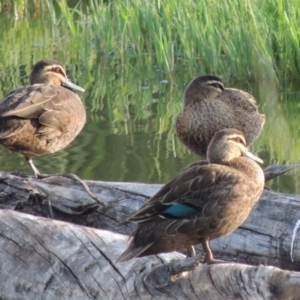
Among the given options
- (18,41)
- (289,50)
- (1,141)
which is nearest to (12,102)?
(1,141)

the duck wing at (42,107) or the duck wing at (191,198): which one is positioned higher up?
the duck wing at (42,107)

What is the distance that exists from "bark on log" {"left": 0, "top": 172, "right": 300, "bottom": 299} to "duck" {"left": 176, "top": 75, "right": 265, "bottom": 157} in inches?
62.8

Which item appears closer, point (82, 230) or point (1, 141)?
point (82, 230)

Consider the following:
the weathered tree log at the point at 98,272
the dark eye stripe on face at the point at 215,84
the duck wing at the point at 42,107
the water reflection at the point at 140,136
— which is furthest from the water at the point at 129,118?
the weathered tree log at the point at 98,272

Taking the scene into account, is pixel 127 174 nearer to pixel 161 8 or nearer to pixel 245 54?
pixel 245 54

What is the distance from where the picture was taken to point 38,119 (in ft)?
25.0

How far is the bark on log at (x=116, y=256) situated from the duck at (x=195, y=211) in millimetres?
152

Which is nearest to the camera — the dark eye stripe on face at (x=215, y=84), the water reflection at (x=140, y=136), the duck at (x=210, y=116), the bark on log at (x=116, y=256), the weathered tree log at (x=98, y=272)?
the weathered tree log at (x=98, y=272)

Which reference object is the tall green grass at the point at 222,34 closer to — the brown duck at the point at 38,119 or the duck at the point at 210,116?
the duck at the point at 210,116

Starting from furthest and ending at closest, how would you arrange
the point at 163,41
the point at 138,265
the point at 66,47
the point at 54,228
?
the point at 66,47 < the point at 163,41 < the point at 54,228 < the point at 138,265

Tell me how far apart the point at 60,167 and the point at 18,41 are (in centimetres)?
705

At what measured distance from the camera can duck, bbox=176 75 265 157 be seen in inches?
320

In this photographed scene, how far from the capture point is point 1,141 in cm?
748

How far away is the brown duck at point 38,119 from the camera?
7.46 meters
